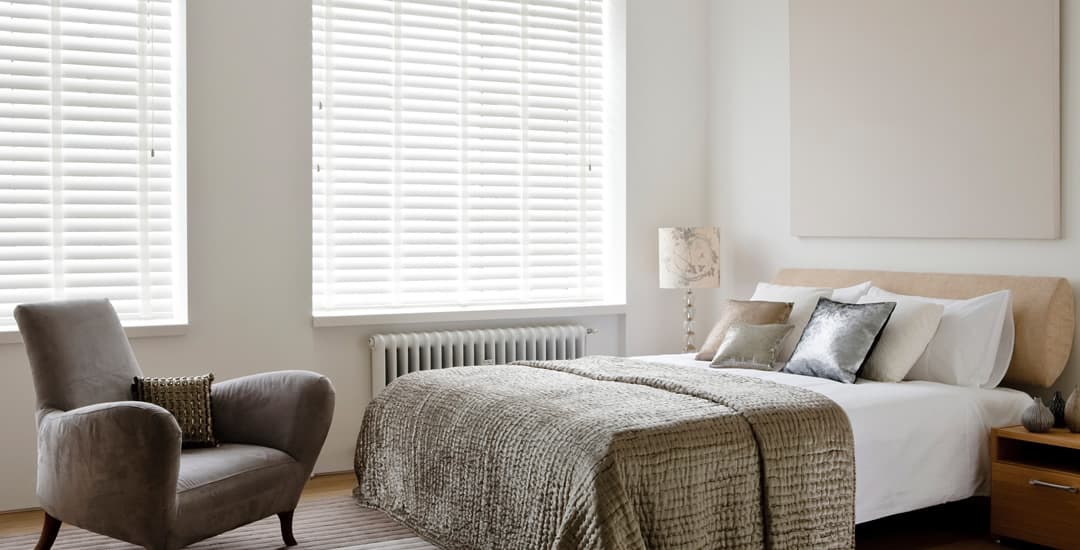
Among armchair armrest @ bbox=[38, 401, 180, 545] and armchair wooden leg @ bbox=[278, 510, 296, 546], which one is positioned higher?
armchair armrest @ bbox=[38, 401, 180, 545]

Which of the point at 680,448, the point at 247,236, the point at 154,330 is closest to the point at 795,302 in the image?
the point at 680,448

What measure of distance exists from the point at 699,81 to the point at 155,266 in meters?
3.15

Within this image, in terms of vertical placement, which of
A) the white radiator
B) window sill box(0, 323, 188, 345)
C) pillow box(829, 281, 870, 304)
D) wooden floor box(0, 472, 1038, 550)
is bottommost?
wooden floor box(0, 472, 1038, 550)

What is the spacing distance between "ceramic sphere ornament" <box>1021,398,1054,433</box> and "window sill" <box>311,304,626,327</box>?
239 cm

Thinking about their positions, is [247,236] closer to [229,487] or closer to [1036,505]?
[229,487]

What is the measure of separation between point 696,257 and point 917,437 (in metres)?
1.91

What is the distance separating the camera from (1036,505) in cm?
362

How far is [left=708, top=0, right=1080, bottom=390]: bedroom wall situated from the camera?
470cm

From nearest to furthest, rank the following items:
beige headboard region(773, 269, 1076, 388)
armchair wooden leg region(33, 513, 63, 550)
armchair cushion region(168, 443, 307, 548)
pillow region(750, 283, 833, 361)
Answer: armchair cushion region(168, 443, 307, 548) < armchair wooden leg region(33, 513, 63, 550) < beige headboard region(773, 269, 1076, 388) < pillow region(750, 283, 833, 361)

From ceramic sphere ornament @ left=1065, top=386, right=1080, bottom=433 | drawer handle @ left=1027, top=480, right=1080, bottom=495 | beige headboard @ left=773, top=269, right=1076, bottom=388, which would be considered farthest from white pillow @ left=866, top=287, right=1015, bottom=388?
drawer handle @ left=1027, top=480, right=1080, bottom=495

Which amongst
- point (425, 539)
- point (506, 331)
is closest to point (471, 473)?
point (425, 539)

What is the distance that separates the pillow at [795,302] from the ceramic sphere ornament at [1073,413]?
115cm

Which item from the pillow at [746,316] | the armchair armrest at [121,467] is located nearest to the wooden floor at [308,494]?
the armchair armrest at [121,467]

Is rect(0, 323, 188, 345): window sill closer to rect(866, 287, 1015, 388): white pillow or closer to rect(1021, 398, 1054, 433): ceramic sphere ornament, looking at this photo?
rect(866, 287, 1015, 388): white pillow
